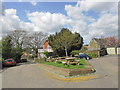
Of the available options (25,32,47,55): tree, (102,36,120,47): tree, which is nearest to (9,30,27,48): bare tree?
(25,32,47,55): tree

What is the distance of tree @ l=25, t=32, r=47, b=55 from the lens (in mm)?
43312

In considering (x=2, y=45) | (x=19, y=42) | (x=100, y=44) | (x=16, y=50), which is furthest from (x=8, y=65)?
(x=100, y=44)

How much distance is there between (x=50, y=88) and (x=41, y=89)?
20.0 inches

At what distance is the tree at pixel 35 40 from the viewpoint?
43312 mm

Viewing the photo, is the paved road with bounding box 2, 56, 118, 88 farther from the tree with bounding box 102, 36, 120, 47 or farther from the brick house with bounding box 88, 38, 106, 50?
the tree with bounding box 102, 36, 120, 47

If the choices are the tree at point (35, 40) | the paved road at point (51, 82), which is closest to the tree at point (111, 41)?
the tree at point (35, 40)

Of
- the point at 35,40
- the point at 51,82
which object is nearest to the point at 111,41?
the point at 35,40

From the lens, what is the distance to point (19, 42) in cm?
4097

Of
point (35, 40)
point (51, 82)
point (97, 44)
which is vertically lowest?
point (51, 82)

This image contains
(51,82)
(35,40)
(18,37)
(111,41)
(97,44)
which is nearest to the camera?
(51,82)

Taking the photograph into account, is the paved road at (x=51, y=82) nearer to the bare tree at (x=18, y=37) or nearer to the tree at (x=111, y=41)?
the bare tree at (x=18, y=37)

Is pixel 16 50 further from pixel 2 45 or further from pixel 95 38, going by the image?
pixel 95 38

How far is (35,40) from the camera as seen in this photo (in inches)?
1748

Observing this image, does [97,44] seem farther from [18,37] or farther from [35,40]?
[18,37]
